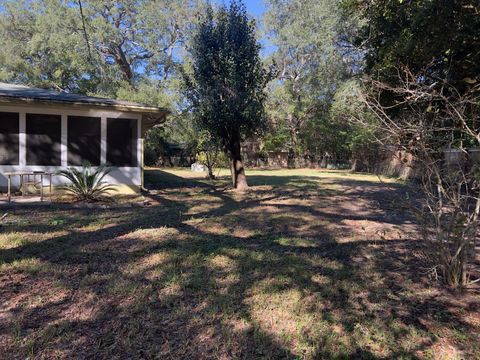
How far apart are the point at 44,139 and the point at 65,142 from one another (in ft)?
1.64

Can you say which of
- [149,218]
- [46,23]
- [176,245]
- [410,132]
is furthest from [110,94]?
[410,132]

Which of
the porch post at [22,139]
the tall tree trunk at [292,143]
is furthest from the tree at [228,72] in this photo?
the tall tree trunk at [292,143]

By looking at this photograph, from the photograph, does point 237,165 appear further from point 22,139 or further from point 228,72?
point 22,139

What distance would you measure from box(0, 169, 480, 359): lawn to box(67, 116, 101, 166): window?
424cm

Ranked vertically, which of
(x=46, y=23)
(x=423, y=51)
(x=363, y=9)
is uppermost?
(x=46, y=23)

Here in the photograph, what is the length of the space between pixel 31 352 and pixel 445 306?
3.13 m

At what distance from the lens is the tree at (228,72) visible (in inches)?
436

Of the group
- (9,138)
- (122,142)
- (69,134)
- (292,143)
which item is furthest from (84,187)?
(292,143)

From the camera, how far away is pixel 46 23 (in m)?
24.4

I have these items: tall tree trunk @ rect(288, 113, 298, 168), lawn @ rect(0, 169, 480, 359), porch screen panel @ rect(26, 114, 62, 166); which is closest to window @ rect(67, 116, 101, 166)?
porch screen panel @ rect(26, 114, 62, 166)

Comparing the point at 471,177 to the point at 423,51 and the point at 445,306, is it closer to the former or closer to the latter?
the point at 445,306

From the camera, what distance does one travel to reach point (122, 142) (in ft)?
34.8

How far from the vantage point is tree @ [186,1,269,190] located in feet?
36.3

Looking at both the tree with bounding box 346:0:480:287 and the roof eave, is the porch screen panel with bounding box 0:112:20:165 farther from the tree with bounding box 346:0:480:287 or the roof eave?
the tree with bounding box 346:0:480:287
